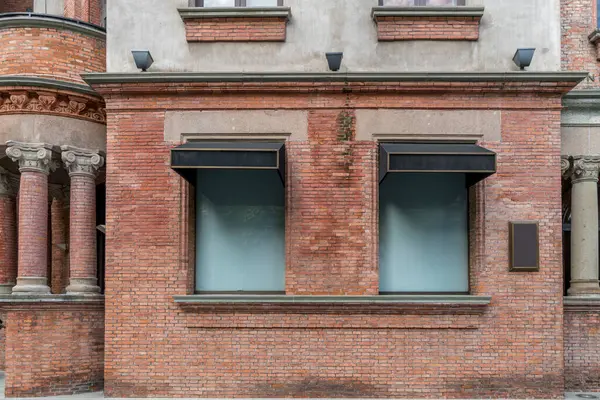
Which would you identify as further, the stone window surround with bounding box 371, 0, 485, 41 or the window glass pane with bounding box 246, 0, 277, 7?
the window glass pane with bounding box 246, 0, 277, 7

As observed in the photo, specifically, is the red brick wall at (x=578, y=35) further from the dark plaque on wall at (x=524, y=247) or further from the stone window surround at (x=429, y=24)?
the dark plaque on wall at (x=524, y=247)

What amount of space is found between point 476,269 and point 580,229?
248cm

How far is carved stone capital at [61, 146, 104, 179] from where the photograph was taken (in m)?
11.6

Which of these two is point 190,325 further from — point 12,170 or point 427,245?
point 12,170

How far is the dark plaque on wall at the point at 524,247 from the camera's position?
1076 cm

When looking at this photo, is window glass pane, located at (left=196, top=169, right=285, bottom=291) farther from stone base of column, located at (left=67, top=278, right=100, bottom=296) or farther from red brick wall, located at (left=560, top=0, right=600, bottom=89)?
red brick wall, located at (left=560, top=0, right=600, bottom=89)

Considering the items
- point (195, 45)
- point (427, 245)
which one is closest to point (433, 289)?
point (427, 245)

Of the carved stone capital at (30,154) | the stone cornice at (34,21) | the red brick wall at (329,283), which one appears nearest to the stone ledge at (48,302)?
the red brick wall at (329,283)

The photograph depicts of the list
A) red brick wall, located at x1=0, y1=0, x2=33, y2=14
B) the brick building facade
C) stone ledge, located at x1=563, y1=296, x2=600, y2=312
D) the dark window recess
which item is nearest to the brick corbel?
the brick building facade

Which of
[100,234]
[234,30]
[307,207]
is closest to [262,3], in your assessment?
[234,30]

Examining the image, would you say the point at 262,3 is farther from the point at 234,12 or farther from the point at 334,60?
the point at 334,60

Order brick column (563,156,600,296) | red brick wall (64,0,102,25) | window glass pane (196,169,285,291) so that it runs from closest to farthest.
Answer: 1. window glass pane (196,169,285,291)
2. brick column (563,156,600,296)
3. red brick wall (64,0,102,25)

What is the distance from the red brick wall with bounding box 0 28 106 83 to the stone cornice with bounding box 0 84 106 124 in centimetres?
36

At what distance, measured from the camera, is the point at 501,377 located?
1068 centimetres
